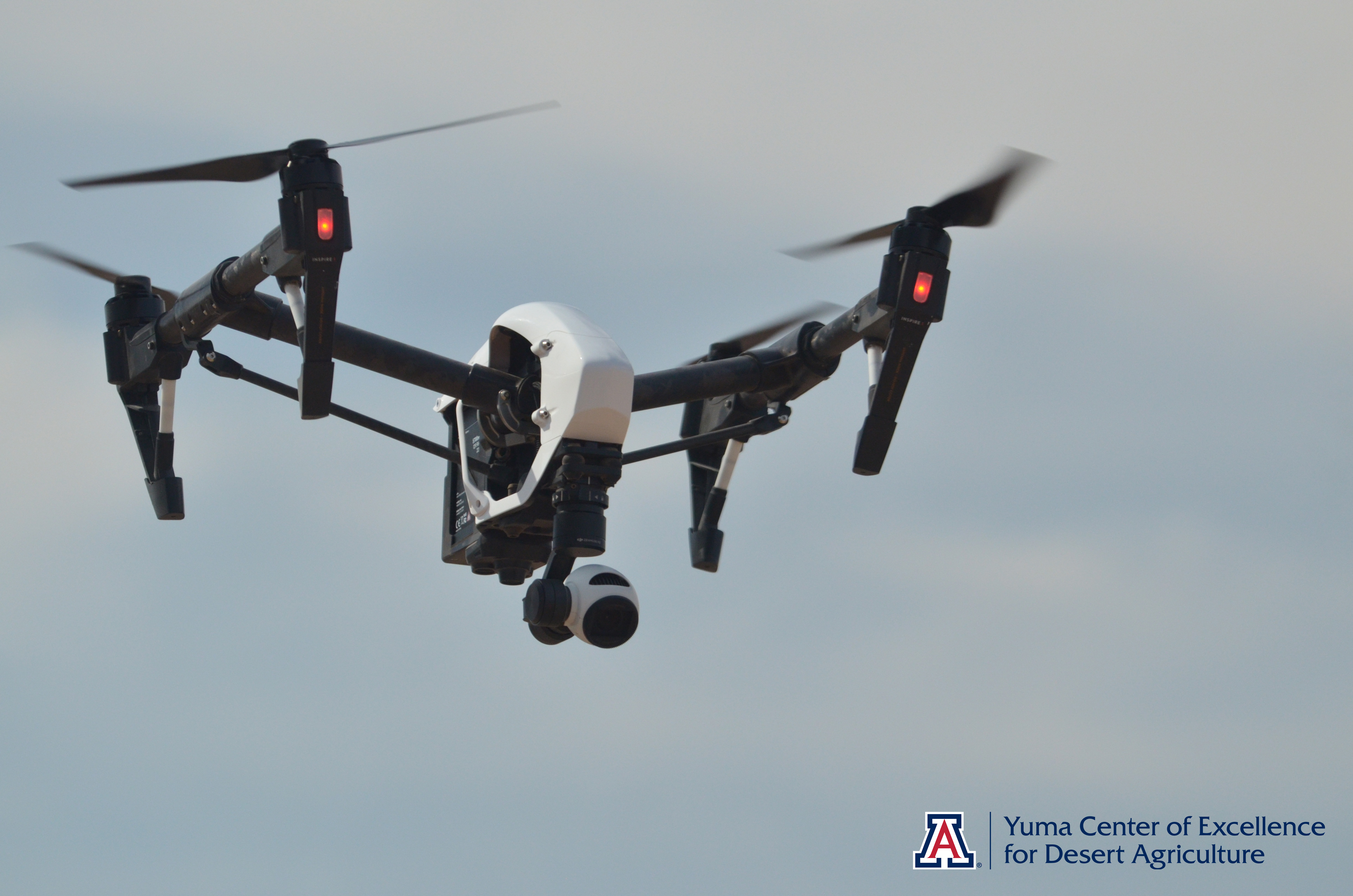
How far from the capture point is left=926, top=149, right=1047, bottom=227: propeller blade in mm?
16828

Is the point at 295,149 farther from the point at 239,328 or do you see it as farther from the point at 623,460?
the point at 623,460

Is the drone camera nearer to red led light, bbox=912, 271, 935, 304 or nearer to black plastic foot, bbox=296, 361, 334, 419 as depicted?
black plastic foot, bbox=296, 361, 334, 419

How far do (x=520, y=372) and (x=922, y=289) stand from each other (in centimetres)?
403

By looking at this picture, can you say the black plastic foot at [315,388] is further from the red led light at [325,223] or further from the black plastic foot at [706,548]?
the black plastic foot at [706,548]

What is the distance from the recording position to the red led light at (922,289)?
17578 mm

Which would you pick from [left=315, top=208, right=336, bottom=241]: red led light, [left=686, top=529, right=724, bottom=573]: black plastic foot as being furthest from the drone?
[left=686, top=529, right=724, bottom=573]: black plastic foot

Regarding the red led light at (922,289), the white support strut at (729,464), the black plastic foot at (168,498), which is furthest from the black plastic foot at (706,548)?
the black plastic foot at (168,498)

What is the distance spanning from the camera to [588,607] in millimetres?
17375

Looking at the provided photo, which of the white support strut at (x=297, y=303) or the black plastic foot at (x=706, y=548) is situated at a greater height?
the black plastic foot at (x=706, y=548)

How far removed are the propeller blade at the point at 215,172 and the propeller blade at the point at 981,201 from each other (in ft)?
18.7

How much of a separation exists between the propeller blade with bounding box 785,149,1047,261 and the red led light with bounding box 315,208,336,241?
17.1 ft

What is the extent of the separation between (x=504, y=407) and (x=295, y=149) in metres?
3.37

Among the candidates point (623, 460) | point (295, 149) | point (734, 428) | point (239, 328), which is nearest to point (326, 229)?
point (295, 149)

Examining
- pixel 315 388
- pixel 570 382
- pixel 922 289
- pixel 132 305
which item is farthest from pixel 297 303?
pixel 922 289
